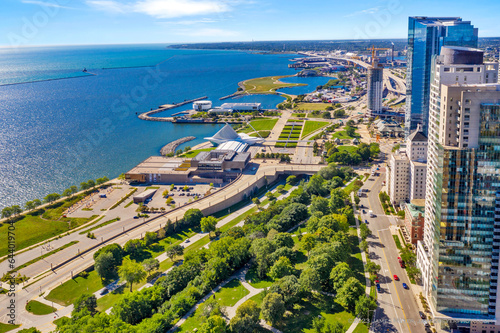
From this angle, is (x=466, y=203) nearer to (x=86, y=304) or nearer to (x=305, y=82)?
(x=86, y=304)

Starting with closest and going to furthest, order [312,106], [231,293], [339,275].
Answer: [339,275], [231,293], [312,106]

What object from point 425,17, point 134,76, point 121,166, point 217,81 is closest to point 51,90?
point 134,76

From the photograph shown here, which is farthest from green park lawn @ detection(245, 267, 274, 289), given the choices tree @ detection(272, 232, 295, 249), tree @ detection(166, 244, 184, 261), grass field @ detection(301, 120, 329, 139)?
grass field @ detection(301, 120, 329, 139)

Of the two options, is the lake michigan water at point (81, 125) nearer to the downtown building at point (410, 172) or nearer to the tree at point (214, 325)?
the tree at point (214, 325)

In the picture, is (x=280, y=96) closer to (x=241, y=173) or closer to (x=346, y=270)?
(x=241, y=173)

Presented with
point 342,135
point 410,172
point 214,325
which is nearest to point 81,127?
point 342,135

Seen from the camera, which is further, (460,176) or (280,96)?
(280,96)

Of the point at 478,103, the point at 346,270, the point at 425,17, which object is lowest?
the point at 346,270
